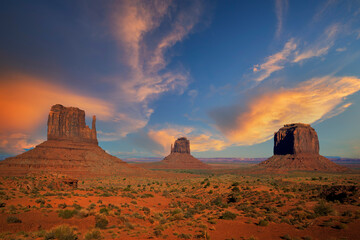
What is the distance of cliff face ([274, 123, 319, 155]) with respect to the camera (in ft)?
409

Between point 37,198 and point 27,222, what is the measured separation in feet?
24.7

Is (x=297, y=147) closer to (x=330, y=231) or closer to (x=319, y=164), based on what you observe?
(x=319, y=164)

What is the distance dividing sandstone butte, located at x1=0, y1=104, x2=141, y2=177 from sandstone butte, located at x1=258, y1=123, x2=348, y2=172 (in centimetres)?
9336

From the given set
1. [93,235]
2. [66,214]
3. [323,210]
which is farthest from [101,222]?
[323,210]

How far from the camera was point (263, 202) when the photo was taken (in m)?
21.9

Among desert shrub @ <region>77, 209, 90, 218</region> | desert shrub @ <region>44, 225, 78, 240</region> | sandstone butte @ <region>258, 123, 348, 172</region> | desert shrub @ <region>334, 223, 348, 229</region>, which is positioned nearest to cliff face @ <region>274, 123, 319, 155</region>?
sandstone butte @ <region>258, 123, 348, 172</region>

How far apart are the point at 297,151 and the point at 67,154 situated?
461 feet

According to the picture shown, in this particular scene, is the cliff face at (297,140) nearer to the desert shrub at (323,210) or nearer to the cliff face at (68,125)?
the desert shrub at (323,210)

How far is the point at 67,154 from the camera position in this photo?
8119cm

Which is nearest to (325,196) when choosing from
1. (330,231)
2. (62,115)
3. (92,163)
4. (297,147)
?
(330,231)

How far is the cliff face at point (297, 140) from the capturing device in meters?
125

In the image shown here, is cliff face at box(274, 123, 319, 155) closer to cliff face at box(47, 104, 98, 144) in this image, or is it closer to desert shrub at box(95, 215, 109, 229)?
cliff face at box(47, 104, 98, 144)

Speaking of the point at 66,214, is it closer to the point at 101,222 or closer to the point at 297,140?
the point at 101,222

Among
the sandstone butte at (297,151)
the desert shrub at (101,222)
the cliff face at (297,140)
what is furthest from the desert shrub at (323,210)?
the cliff face at (297,140)
